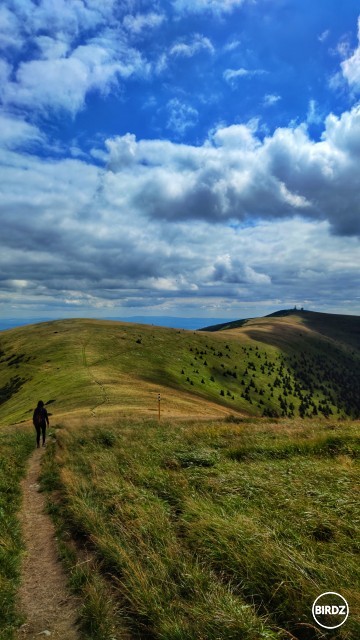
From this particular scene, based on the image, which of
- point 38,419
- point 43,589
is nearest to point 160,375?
point 38,419

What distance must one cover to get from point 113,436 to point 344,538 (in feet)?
49.2

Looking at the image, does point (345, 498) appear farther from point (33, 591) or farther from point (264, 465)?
point (33, 591)

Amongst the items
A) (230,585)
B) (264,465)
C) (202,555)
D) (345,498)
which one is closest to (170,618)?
(230,585)

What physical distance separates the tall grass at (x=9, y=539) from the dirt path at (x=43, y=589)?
0.58ft

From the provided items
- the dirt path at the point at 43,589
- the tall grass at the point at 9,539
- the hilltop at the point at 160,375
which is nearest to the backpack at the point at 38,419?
the tall grass at the point at 9,539

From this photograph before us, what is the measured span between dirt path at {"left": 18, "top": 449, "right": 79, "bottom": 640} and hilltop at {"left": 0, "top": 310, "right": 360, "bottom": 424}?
25.2 meters

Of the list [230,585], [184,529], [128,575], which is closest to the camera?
[230,585]

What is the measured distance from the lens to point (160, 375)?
70938 millimetres

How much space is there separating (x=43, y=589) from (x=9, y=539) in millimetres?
2211

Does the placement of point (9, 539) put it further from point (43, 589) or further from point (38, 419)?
point (38, 419)

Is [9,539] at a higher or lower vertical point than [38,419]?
higher

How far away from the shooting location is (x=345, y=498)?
888cm

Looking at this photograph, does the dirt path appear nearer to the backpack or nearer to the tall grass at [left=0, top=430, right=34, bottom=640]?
the tall grass at [left=0, top=430, right=34, bottom=640]

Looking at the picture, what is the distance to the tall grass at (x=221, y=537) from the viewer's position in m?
5.44
